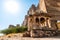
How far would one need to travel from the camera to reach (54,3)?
73.1 ft

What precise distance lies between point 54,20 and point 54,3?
2985 millimetres

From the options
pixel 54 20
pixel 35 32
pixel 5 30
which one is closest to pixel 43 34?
pixel 35 32

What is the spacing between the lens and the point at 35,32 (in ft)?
42.7

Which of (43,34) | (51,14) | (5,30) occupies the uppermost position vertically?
(51,14)

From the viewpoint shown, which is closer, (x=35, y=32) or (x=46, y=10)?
(x=35, y=32)

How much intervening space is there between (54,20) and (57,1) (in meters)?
3.56

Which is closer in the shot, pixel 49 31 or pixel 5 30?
pixel 49 31

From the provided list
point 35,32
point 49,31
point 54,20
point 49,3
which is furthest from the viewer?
point 49,3

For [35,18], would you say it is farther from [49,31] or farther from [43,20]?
[49,31]

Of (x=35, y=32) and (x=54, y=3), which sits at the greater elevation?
(x=54, y=3)

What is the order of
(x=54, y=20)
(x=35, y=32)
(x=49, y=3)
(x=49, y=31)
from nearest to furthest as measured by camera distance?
(x=35, y=32) < (x=49, y=31) < (x=54, y=20) < (x=49, y=3)

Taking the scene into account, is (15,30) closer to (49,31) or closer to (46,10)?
(46,10)

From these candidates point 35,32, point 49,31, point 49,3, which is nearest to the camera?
point 35,32

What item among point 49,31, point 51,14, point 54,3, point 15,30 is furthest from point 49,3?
point 49,31
